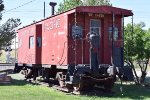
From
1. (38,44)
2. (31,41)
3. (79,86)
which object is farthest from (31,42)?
(79,86)

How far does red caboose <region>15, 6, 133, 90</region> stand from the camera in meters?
14.9

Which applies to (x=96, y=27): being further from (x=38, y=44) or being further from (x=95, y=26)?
(x=38, y=44)

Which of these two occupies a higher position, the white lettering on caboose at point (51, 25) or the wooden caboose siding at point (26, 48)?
the white lettering on caboose at point (51, 25)

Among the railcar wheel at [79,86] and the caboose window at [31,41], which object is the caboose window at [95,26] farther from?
the caboose window at [31,41]

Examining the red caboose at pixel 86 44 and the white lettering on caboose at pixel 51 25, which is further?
the white lettering on caboose at pixel 51 25

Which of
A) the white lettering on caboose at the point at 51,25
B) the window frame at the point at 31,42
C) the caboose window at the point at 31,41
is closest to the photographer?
the white lettering on caboose at the point at 51,25

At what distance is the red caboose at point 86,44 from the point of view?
14.9 m

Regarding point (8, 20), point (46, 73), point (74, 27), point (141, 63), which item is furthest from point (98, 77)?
point (8, 20)

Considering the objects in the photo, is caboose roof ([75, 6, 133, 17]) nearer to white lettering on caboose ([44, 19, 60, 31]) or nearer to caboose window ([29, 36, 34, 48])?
white lettering on caboose ([44, 19, 60, 31])

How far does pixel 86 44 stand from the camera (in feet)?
51.5

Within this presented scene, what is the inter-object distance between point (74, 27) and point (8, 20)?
46.0 feet

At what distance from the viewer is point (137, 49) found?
19.6 meters

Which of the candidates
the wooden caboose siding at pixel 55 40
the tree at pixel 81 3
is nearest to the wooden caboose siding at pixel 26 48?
the wooden caboose siding at pixel 55 40

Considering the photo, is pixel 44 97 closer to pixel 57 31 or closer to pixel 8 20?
pixel 57 31
